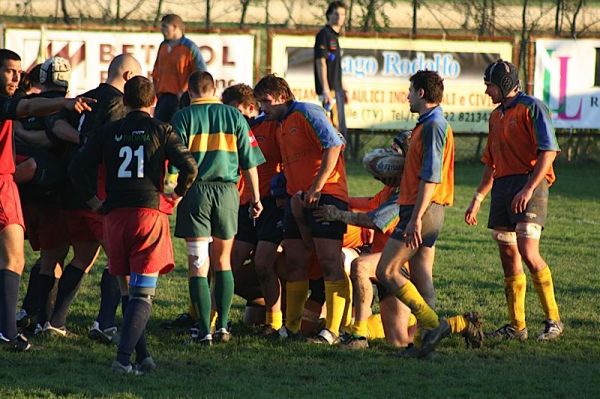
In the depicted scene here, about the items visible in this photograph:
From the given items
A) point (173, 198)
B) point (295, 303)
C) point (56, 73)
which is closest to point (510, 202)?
point (295, 303)

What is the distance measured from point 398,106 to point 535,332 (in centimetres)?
1339

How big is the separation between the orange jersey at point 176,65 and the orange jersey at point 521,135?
6.90 metres

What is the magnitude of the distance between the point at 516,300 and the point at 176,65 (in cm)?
745

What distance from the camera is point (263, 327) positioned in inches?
354

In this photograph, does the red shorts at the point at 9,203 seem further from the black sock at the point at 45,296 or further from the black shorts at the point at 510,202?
the black shorts at the point at 510,202

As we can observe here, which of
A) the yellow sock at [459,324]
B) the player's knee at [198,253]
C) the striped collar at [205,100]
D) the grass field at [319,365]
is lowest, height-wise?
the grass field at [319,365]

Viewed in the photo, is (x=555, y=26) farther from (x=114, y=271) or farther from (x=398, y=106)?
(x=114, y=271)

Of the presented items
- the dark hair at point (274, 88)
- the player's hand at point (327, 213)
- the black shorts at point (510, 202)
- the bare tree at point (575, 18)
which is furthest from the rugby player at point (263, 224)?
the bare tree at point (575, 18)

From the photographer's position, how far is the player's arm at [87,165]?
7.53m

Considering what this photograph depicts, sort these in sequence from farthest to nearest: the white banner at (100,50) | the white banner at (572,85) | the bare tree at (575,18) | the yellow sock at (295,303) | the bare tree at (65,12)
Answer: the bare tree at (575,18) → the bare tree at (65,12) → the white banner at (572,85) → the white banner at (100,50) → the yellow sock at (295,303)

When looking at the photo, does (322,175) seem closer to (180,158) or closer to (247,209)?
(247,209)

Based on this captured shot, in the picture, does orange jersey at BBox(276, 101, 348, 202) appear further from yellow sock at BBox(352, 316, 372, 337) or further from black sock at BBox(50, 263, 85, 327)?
black sock at BBox(50, 263, 85, 327)

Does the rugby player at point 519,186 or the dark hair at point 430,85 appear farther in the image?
the rugby player at point 519,186

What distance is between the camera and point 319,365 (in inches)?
306
